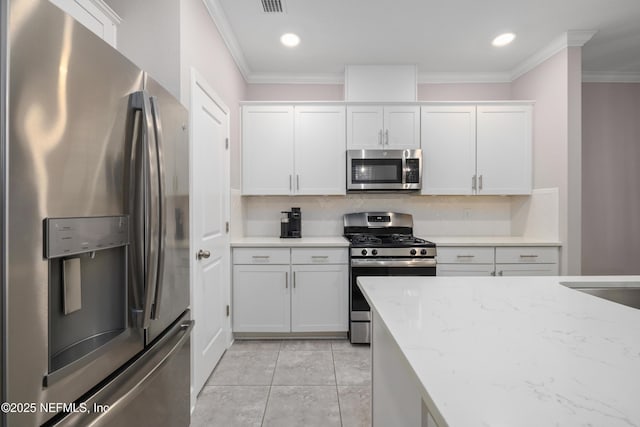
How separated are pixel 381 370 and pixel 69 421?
3.22 ft

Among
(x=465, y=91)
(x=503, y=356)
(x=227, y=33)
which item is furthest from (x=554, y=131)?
(x=503, y=356)

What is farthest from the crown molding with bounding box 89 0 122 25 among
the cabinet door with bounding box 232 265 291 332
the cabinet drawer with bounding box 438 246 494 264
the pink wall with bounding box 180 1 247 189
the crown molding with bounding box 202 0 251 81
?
the cabinet drawer with bounding box 438 246 494 264

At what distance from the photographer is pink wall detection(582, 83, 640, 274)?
142 inches

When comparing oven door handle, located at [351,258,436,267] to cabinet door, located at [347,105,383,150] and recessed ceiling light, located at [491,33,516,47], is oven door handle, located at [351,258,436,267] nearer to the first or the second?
cabinet door, located at [347,105,383,150]

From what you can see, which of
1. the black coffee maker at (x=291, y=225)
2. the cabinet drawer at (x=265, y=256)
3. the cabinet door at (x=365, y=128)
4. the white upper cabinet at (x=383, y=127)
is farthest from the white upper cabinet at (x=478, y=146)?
the cabinet drawer at (x=265, y=256)

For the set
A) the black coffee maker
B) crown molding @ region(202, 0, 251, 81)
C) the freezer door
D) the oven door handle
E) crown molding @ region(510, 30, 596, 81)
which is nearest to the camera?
the freezer door

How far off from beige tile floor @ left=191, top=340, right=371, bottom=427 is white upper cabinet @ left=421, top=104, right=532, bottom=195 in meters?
1.99

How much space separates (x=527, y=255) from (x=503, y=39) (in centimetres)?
196

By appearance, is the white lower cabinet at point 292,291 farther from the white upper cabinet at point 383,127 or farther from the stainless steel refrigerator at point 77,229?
the stainless steel refrigerator at point 77,229

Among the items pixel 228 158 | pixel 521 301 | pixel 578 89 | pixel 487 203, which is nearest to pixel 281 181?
pixel 228 158

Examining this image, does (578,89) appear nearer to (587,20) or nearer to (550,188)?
(587,20)

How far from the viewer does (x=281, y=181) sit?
338 cm

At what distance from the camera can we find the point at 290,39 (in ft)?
9.52

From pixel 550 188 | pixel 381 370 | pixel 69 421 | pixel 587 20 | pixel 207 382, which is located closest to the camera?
pixel 69 421
